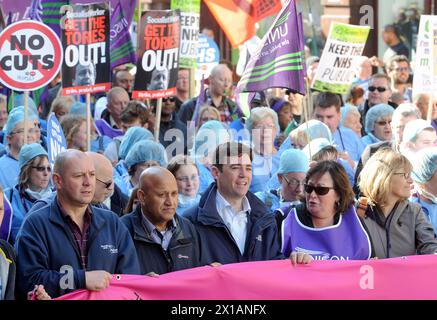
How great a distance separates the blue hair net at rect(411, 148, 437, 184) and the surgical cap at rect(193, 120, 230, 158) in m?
2.60

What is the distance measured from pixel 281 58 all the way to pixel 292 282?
395 cm

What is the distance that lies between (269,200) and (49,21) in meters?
5.25

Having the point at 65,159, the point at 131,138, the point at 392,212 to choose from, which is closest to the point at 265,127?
the point at 131,138

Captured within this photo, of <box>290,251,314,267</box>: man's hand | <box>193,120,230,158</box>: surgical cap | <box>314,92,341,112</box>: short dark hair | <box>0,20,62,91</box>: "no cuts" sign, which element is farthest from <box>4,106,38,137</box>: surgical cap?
<box>290,251,314,267</box>: man's hand

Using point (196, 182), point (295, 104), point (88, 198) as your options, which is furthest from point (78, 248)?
point (295, 104)

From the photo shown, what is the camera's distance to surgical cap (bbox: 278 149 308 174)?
9.89m

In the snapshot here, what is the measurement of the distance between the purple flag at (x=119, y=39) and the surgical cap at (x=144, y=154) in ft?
15.5

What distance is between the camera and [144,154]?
10531mm

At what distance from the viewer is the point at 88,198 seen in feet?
25.6

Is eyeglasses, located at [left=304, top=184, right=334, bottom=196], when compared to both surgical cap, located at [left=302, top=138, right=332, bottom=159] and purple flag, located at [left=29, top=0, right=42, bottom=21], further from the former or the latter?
purple flag, located at [left=29, top=0, right=42, bottom=21]

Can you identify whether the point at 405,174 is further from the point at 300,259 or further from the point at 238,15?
the point at 238,15

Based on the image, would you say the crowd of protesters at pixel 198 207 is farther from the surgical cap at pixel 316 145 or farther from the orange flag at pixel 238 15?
the orange flag at pixel 238 15
